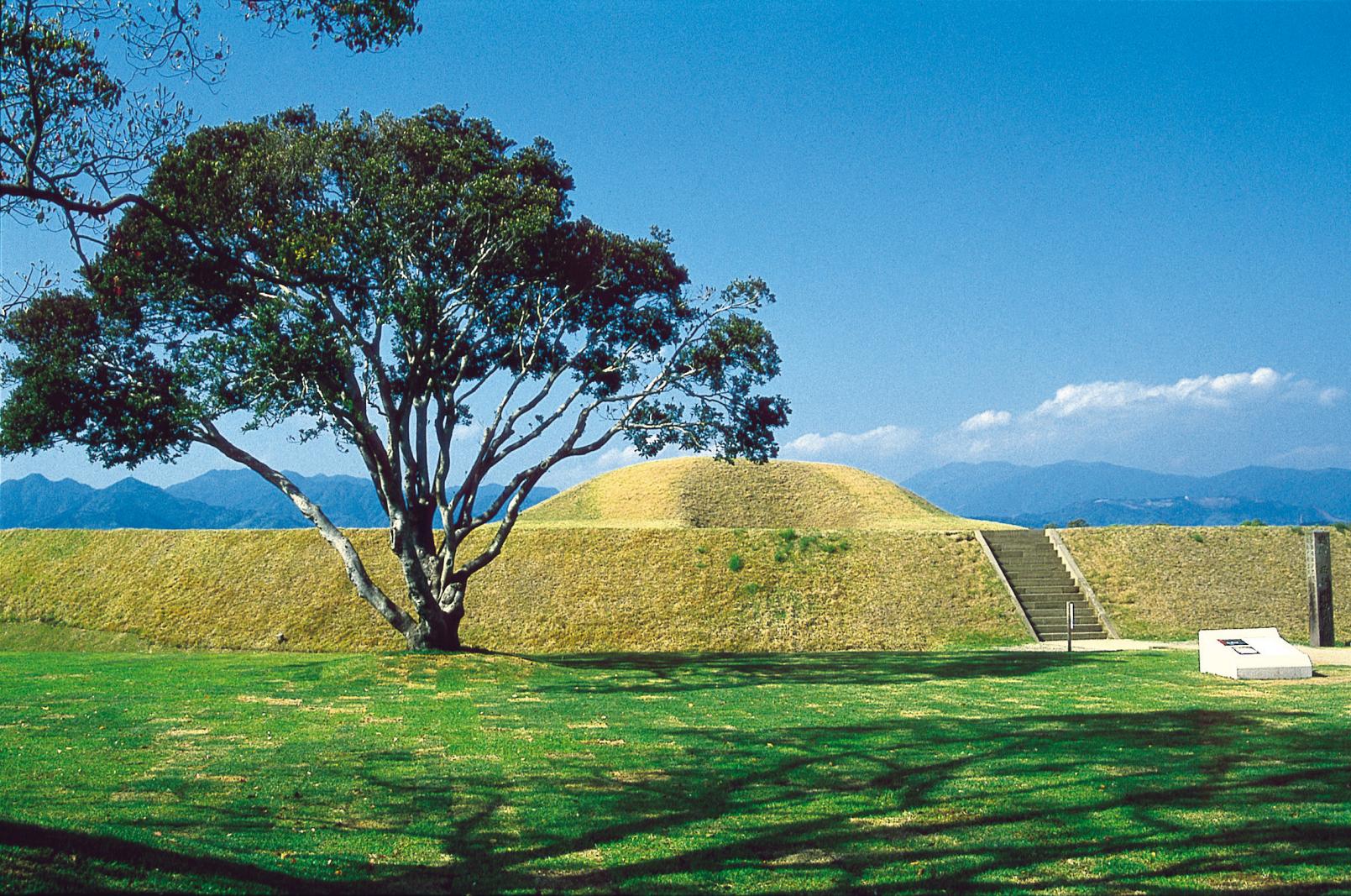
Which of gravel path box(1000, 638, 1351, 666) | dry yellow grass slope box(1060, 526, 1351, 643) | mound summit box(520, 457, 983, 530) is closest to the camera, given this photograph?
gravel path box(1000, 638, 1351, 666)

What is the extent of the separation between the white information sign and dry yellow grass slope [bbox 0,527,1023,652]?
9796 mm

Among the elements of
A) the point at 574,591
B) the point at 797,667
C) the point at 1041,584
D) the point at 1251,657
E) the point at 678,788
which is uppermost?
the point at 1041,584

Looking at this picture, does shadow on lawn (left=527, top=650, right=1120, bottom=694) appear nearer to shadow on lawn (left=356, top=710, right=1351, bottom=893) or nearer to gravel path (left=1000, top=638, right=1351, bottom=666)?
gravel path (left=1000, top=638, right=1351, bottom=666)

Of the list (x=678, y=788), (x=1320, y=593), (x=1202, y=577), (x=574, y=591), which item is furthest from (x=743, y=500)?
(x=678, y=788)

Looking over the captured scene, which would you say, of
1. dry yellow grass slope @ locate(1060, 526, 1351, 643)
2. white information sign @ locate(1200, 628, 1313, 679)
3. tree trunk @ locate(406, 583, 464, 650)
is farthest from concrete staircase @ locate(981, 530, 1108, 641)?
tree trunk @ locate(406, 583, 464, 650)

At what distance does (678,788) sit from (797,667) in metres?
13.6

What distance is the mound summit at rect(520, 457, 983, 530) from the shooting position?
1775 inches

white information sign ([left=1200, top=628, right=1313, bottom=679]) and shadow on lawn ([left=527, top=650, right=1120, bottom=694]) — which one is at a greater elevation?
white information sign ([left=1200, top=628, right=1313, bottom=679])

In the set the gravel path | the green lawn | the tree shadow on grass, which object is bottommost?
the gravel path

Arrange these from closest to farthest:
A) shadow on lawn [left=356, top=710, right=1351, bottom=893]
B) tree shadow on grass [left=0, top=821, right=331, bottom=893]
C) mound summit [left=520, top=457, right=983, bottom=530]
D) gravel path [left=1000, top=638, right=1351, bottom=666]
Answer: tree shadow on grass [left=0, top=821, right=331, bottom=893] < shadow on lawn [left=356, top=710, right=1351, bottom=893] < gravel path [left=1000, top=638, right=1351, bottom=666] < mound summit [left=520, top=457, right=983, bottom=530]

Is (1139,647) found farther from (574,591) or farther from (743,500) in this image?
(743,500)

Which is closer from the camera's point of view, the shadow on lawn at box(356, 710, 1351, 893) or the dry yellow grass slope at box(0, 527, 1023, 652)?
the shadow on lawn at box(356, 710, 1351, 893)

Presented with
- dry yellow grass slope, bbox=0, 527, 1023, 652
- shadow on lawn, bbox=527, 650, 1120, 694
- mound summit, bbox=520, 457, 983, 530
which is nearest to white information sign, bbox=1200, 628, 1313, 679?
shadow on lawn, bbox=527, 650, 1120, 694

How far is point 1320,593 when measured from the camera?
26.0m
